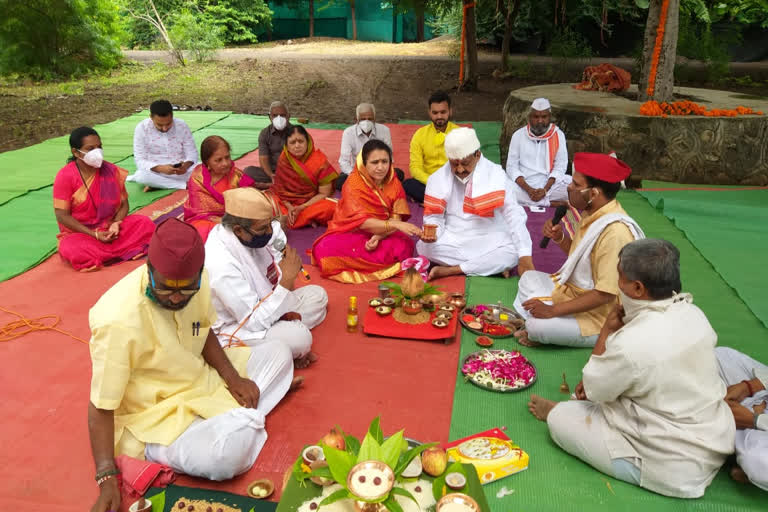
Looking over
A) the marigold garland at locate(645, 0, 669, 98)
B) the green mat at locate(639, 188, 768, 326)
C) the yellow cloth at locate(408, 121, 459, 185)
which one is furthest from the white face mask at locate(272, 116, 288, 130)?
the marigold garland at locate(645, 0, 669, 98)

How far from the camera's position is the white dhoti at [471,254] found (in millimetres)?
4672

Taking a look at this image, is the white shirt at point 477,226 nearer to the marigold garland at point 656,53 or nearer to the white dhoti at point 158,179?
the white dhoti at point 158,179

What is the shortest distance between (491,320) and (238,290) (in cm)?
173

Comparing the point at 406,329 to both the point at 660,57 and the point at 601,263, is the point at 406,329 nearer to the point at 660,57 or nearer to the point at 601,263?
the point at 601,263

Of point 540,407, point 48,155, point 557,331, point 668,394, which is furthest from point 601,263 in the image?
point 48,155

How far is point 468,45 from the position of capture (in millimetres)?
12484

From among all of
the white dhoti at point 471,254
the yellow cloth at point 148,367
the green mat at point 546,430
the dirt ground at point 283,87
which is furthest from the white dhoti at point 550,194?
the dirt ground at point 283,87

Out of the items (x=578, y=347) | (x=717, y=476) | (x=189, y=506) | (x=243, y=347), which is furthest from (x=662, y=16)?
(x=189, y=506)

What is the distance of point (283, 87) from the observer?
14414 mm

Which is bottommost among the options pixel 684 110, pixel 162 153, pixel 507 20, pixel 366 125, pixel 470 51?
pixel 162 153

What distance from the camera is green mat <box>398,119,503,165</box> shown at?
8.54m

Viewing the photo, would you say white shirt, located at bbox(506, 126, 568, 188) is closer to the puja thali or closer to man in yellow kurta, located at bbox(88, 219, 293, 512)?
the puja thali

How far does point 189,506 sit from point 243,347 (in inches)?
35.3

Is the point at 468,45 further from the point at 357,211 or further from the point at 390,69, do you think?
the point at 357,211
